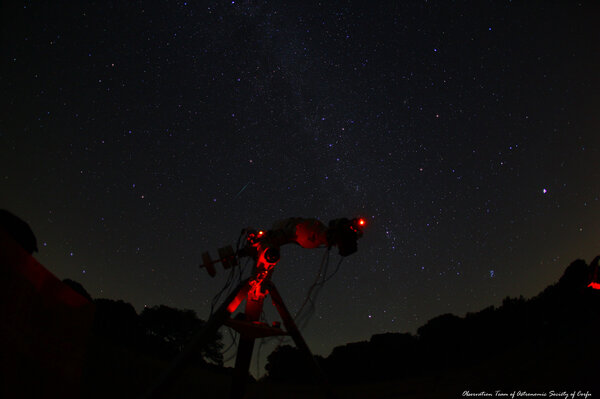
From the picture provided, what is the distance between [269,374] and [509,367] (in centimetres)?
1627

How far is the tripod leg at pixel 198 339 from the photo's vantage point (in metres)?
4.14

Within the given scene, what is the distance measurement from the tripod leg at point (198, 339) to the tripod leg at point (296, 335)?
58 cm

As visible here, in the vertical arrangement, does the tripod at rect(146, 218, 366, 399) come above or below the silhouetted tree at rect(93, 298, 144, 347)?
below

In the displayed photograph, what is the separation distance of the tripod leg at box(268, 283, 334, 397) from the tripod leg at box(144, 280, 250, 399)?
1.90 ft

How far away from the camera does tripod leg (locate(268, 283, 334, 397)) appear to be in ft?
18.1

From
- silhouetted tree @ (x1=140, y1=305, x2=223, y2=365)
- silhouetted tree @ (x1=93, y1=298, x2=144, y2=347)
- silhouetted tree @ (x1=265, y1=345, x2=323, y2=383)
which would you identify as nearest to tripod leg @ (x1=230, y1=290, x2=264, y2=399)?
silhouetted tree @ (x1=93, y1=298, x2=144, y2=347)

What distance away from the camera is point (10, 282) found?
3658mm

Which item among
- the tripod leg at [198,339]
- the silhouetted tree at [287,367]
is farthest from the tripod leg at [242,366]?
the silhouetted tree at [287,367]

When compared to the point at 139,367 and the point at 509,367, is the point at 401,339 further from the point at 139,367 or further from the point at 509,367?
the point at 139,367

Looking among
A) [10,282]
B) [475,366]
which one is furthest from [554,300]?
[10,282]

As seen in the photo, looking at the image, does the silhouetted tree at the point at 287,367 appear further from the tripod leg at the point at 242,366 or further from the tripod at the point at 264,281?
the tripod at the point at 264,281

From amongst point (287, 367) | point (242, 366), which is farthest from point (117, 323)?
point (242, 366)

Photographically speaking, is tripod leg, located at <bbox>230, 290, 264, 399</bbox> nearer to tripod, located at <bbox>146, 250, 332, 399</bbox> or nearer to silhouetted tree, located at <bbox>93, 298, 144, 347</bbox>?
tripod, located at <bbox>146, 250, 332, 399</bbox>

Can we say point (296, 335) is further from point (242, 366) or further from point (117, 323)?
point (117, 323)
